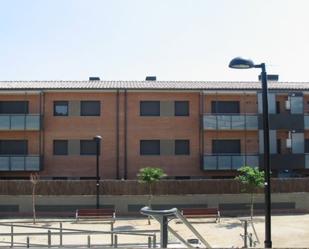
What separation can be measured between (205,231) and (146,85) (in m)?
16.4

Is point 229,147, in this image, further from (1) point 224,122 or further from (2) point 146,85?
(2) point 146,85

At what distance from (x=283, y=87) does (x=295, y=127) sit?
322 cm

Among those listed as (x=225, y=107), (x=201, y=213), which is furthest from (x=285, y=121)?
(x=201, y=213)

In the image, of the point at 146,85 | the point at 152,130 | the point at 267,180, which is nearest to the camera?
the point at 267,180

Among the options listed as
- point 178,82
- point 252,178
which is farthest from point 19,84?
point 252,178

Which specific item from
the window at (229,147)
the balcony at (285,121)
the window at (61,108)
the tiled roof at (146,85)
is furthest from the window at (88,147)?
the balcony at (285,121)

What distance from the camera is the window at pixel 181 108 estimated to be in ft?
121

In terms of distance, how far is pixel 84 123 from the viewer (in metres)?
36.3

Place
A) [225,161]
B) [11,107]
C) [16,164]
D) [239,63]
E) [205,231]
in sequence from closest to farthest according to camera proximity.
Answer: [239,63]
[205,231]
[16,164]
[225,161]
[11,107]

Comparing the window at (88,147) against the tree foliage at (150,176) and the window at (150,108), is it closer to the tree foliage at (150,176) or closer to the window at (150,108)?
the window at (150,108)

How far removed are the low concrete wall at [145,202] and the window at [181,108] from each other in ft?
25.5

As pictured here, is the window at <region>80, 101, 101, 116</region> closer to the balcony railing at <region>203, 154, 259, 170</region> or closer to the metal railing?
the balcony railing at <region>203, 154, 259, 170</region>

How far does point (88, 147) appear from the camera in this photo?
36.3 meters

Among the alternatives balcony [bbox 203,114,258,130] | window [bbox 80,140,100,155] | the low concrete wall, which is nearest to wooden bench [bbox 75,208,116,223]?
the low concrete wall
